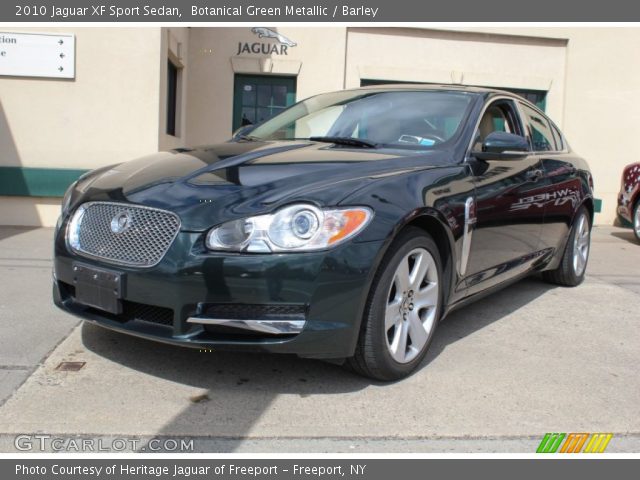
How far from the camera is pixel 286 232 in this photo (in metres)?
2.79

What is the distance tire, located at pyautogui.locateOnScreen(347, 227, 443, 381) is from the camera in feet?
9.89

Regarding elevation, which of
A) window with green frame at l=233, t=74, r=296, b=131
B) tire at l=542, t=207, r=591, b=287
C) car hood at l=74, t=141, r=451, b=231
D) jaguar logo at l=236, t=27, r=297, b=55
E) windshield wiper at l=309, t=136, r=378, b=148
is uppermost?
jaguar logo at l=236, t=27, r=297, b=55

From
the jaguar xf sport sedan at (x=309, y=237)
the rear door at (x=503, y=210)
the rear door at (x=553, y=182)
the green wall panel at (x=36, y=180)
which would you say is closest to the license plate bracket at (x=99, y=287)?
the jaguar xf sport sedan at (x=309, y=237)

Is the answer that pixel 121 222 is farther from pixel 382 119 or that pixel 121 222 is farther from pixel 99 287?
pixel 382 119

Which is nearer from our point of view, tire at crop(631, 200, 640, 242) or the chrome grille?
the chrome grille

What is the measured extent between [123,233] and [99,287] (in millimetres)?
272

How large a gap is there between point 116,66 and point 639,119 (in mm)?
8551

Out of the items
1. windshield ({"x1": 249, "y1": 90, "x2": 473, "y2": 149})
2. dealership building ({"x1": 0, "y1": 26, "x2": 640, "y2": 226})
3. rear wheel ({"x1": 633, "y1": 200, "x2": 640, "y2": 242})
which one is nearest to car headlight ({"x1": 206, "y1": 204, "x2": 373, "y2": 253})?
windshield ({"x1": 249, "y1": 90, "x2": 473, "y2": 149})

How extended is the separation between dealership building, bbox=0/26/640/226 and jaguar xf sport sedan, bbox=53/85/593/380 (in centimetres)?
427

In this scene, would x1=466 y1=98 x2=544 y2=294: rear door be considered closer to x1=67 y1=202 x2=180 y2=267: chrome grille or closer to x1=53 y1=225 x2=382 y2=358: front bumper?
Result: x1=53 y1=225 x2=382 y2=358: front bumper

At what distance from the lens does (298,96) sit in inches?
403

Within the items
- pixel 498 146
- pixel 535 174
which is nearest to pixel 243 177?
pixel 498 146

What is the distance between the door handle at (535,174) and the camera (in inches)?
173

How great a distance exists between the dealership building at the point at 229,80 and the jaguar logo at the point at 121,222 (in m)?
5.02
